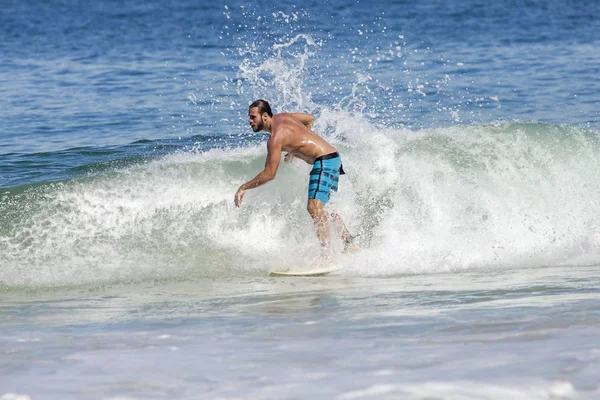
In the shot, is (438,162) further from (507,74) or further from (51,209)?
(507,74)

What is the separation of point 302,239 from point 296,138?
1245 millimetres

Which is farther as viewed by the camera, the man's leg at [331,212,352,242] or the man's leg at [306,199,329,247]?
the man's leg at [331,212,352,242]

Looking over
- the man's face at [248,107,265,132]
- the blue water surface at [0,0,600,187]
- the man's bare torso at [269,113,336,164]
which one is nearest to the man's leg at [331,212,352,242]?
the man's bare torso at [269,113,336,164]

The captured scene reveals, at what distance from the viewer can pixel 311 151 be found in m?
7.79

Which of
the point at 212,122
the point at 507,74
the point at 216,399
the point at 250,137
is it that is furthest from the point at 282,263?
the point at 507,74

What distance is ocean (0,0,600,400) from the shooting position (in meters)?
4.36

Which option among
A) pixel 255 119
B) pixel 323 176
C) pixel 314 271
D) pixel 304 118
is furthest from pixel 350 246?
pixel 255 119

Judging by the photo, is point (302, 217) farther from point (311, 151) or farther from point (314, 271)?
point (314, 271)

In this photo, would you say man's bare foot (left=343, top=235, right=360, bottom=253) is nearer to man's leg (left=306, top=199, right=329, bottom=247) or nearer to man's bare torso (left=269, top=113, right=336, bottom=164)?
man's leg (left=306, top=199, right=329, bottom=247)

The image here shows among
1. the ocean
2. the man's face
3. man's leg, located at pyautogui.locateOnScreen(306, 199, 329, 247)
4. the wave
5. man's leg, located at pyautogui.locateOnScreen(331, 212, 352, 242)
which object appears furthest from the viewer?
the wave

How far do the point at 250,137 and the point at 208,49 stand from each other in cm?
1199

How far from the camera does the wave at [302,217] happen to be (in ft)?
26.3

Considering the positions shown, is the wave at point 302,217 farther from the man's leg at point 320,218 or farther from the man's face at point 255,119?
the man's face at point 255,119

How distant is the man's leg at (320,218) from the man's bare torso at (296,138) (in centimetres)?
38
